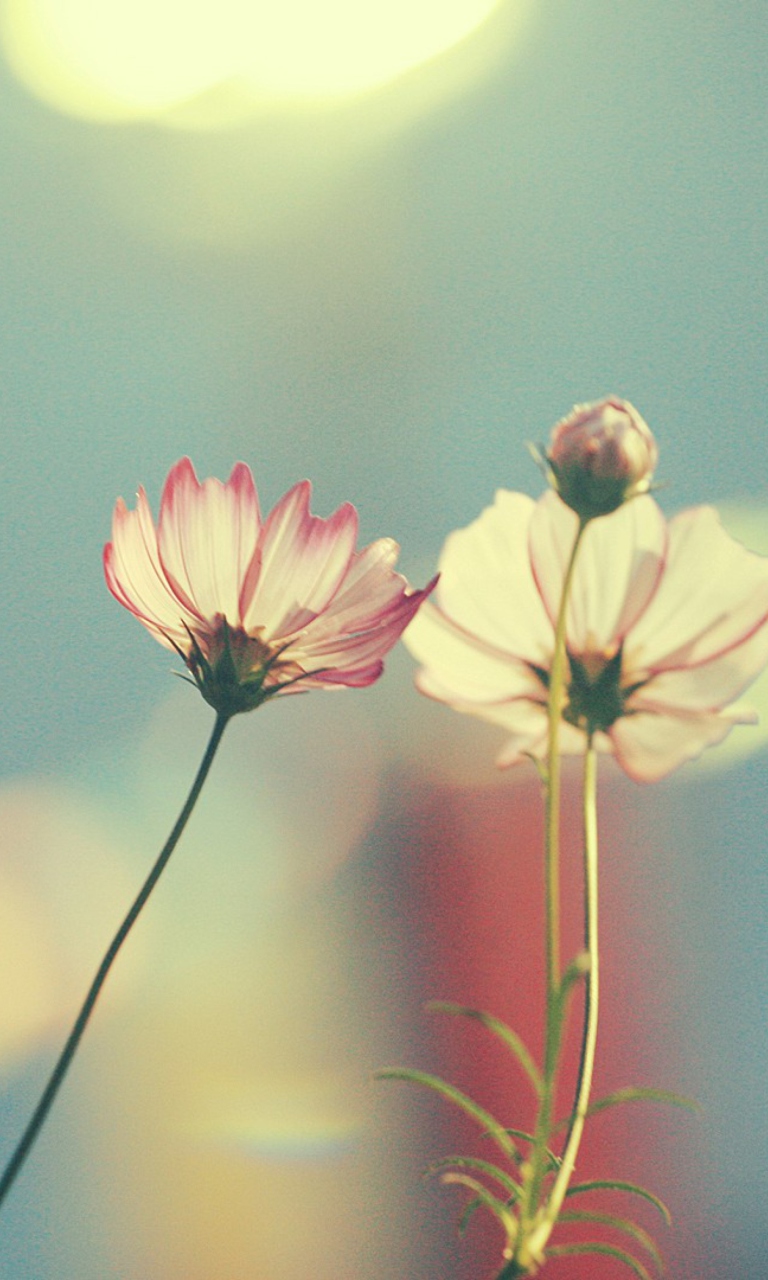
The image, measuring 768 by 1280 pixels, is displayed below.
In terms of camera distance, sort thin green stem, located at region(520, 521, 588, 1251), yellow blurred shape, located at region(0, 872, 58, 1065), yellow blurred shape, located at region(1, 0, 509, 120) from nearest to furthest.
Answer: thin green stem, located at region(520, 521, 588, 1251), yellow blurred shape, located at region(0, 872, 58, 1065), yellow blurred shape, located at region(1, 0, 509, 120)

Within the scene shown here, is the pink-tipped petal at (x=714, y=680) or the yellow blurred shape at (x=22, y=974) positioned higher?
the pink-tipped petal at (x=714, y=680)

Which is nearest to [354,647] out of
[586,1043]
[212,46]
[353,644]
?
[353,644]

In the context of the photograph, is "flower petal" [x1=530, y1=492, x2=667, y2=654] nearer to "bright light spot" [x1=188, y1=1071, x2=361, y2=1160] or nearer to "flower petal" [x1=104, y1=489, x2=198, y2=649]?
"flower petal" [x1=104, y1=489, x2=198, y2=649]

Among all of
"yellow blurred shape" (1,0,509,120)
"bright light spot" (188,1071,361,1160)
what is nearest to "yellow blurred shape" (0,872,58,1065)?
"bright light spot" (188,1071,361,1160)

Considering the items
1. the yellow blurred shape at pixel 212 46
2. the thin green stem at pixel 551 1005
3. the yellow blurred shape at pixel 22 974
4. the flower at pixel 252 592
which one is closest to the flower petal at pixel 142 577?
the flower at pixel 252 592

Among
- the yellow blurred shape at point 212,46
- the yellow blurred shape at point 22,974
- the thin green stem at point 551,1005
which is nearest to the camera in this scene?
the thin green stem at point 551,1005

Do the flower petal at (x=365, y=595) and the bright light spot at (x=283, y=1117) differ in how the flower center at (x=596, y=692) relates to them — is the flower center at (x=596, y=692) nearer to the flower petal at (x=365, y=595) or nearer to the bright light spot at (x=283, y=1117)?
the flower petal at (x=365, y=595)

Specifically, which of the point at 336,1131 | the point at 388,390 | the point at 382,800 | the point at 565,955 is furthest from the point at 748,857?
the point at 388,390
